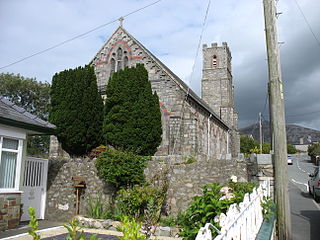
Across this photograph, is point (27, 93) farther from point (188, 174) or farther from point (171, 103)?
point (188, 174)

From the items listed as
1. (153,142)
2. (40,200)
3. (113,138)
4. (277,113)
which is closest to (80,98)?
(113,138)

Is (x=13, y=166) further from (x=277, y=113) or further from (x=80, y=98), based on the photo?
(x=277, y=113)

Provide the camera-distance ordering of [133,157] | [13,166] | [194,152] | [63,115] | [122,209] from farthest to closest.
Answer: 1. [194,152]
2. [63,115]
3. [133,157]
4. [122,209]
5. [13,166]

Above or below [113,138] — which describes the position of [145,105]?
above

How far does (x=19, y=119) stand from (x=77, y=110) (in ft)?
17.8

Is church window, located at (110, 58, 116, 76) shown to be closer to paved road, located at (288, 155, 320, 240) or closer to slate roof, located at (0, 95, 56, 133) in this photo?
slate roof, located at (0, 95, 56, 133)

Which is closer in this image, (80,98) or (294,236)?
(294,236)

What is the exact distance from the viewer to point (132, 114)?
1508 centimetres

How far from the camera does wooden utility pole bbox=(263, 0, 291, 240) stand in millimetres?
5980

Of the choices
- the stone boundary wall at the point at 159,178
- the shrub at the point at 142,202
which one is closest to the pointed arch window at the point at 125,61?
the stone boundary wall at the point at 159,178

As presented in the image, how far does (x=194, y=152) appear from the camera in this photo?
16.9 meters

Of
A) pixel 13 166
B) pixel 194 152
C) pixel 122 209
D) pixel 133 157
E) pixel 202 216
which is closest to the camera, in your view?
pixel 202 216

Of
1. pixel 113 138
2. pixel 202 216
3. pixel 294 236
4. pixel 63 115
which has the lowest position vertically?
pixel 294 236

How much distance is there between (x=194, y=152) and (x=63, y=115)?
7.49 m
